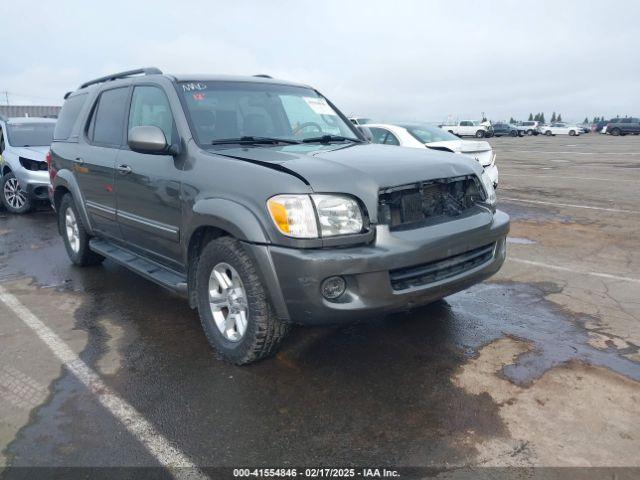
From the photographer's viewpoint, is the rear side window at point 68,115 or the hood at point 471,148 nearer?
the rear side window at point 68,115

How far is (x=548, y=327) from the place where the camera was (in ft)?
13.3

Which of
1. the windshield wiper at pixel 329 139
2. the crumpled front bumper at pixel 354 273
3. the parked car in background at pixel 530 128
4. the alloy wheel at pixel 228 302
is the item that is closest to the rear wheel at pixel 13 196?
the windshield wiper at pixel 329 139

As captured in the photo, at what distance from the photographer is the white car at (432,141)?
9.33 m

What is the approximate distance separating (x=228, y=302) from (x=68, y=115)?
3668 mm

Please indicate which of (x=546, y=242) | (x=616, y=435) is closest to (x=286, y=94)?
(x=616, y=435)

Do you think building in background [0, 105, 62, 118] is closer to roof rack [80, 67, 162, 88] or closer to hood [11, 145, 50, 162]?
hood [11, 145, 50, 162]

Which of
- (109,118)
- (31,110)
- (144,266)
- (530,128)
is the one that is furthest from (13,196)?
(530,128)

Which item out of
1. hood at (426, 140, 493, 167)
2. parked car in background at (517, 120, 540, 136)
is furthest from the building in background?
parked car in background at (517, 120, 540, 136)

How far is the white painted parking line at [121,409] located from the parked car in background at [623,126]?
55.8 m

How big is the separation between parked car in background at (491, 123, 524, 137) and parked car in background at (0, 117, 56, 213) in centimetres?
5184

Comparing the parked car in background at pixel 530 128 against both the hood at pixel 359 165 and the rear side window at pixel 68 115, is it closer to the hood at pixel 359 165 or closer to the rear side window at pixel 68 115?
the rear side window at pixel 68 115

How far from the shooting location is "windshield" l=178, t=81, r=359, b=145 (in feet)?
13.0

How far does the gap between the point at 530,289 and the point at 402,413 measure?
255 centimetres

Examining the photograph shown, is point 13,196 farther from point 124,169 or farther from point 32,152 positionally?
point 124,169
